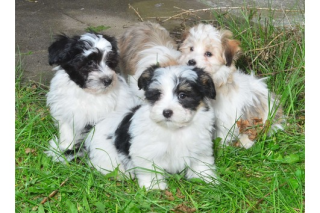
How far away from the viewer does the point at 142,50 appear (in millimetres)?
5477

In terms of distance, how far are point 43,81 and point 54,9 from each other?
2.76 meters

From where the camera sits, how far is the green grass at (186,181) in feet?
13.1

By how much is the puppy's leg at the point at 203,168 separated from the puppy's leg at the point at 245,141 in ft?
2.31

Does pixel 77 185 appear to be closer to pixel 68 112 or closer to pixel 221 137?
pixel 68 112

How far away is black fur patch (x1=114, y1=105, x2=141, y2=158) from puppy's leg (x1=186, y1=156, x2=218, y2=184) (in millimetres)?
624

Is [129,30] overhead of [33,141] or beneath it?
overhead

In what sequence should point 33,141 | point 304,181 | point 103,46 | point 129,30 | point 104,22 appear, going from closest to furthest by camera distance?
1. point 304,181
2. point 103,46
3. point 33,141
4. point 129,30
5. point 104,22

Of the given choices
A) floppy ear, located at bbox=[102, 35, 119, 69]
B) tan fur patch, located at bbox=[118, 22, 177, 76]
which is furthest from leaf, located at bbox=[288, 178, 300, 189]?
tan fur patch, located at bbox=[118, 22, 177, 76]

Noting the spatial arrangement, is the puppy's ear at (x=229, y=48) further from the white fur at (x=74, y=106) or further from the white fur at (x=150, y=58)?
the white fur at (x=74, y=106)

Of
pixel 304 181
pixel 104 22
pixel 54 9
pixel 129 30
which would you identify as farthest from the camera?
pixel 54 9

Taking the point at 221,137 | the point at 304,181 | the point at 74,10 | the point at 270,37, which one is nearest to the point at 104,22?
the point at 74,10

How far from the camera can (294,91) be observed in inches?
214

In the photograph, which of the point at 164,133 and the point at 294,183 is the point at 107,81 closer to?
the point at 164,133

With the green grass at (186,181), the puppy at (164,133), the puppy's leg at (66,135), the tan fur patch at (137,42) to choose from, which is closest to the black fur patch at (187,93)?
the puppy at (164,133)
